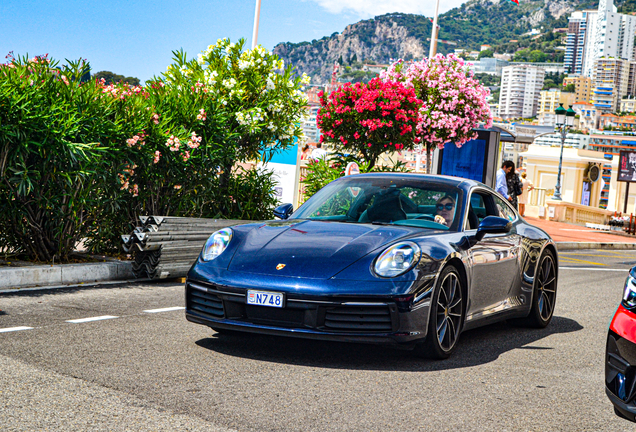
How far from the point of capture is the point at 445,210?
22.4 feet

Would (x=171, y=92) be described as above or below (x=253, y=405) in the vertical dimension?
above

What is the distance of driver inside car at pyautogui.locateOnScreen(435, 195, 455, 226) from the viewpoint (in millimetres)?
6723

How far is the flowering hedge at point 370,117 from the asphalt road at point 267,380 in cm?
946

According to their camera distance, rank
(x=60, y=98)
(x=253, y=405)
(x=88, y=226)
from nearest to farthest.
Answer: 1. (x=253, y=405)
2. (x=60, y=98)
3. (x=88, y=226)

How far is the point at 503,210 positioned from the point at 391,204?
1455 mm

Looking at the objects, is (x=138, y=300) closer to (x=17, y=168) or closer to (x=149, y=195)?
(x=17, y=168)

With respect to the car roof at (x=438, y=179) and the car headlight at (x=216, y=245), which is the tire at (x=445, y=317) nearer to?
the car roof at (x=438, y=179)

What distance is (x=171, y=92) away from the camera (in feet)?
35.4

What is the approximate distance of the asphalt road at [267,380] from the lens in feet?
14.0

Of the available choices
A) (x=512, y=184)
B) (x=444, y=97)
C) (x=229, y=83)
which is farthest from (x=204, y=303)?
(x=444, y=97)

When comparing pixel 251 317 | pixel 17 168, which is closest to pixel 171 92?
pixel 17 168

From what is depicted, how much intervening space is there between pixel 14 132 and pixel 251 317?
4.07 m

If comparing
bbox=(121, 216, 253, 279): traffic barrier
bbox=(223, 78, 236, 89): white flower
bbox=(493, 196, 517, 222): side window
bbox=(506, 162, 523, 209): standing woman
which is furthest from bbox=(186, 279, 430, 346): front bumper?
bbox=(506, 162, 523, 209): standing woman

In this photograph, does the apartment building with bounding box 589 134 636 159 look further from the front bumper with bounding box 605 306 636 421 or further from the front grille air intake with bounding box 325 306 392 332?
the front bumper with bounding box 605 306 636 421
